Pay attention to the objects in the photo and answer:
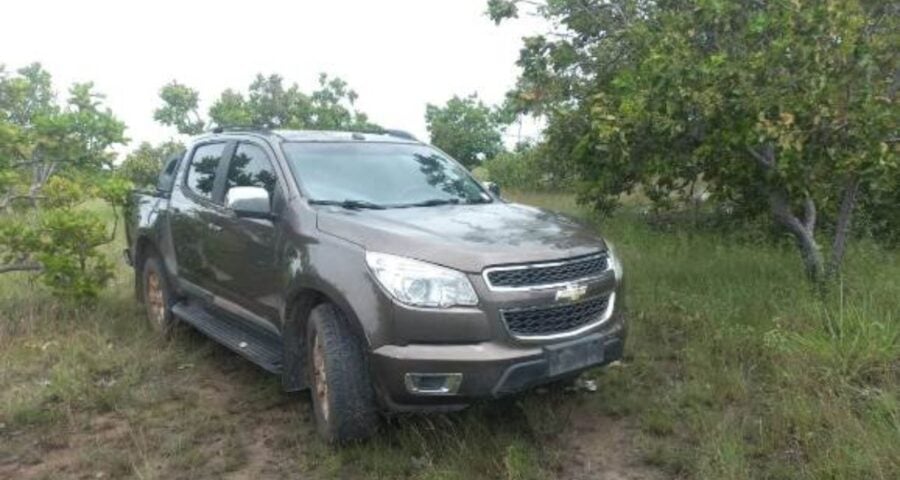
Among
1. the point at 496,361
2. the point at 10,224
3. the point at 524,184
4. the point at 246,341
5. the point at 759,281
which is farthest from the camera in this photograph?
the point at 524,184

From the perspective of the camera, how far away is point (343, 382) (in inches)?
156

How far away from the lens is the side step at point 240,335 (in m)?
4.82

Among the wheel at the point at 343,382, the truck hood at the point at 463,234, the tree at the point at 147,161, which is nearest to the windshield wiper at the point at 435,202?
the truck hood at the point at 463,234

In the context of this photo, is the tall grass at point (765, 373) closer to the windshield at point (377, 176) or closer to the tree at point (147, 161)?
the windshield at point (377, 176)

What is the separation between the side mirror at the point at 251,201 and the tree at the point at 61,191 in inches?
137

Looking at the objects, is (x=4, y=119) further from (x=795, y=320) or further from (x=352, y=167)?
(x=795, y=320)

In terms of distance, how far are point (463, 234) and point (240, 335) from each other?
211 centimetres

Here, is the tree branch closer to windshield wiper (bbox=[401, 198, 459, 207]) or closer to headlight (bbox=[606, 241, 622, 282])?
headlight (bbox=[606, 241, 622, 282])

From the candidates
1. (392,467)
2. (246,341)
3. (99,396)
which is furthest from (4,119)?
(392,467)

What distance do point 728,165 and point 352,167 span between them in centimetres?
363

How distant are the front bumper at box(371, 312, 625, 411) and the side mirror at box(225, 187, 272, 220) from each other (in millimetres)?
1418

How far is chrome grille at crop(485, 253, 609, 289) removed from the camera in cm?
383

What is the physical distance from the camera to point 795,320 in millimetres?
5402

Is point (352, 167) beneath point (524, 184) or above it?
above
